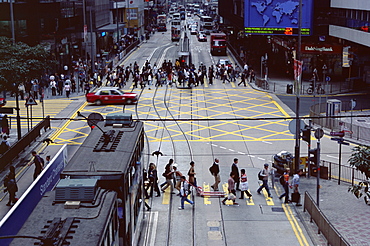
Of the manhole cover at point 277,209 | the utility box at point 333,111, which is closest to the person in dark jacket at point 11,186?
the manhole cover at point 277,209

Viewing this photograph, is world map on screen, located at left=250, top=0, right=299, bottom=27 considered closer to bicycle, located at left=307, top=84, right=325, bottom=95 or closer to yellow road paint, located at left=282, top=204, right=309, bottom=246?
bicycle, located at left=307, top=84, right=325, bottom=95

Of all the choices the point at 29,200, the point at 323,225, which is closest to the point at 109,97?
the point at 29,200

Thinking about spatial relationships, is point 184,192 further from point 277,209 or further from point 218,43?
point 218,43

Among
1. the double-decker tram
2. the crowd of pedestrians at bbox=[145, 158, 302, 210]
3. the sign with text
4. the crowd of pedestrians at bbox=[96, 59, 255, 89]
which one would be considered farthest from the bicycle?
the double-decker tram

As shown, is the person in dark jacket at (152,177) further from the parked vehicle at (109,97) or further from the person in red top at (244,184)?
the parked vehicle at (109,97)

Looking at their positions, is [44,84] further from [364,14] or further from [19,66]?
[364,14]
